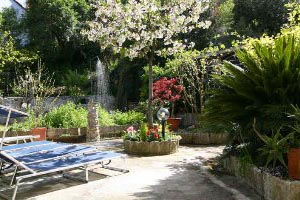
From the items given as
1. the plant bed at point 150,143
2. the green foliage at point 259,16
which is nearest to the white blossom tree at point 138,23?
the plant bed at point 150,143

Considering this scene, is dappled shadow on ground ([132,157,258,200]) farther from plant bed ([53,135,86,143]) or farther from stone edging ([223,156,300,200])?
plant bed ([53,135,86,143])

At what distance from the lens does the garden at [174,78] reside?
5109 mm

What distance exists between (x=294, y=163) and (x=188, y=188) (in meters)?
1.64

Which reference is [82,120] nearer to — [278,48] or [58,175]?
[58,175]

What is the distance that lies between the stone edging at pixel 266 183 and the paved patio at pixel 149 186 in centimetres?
13

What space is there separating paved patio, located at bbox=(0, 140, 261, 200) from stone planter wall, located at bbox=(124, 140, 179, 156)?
1064 millimetres

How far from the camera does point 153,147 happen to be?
8.00 m

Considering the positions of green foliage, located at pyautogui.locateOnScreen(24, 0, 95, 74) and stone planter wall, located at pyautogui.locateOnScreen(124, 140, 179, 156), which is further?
green foliage, located at pyautogui.locateOnScreen(24, 0, 95, 74)

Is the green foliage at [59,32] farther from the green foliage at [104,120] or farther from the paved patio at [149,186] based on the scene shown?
the paved patio at [149,186]

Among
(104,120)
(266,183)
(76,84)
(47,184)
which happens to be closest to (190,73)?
(104,120)

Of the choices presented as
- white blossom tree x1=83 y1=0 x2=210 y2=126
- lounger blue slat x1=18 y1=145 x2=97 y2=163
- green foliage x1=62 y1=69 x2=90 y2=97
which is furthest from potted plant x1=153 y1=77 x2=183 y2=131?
green foliage x1=62 y1=69 x2=90 y2=97

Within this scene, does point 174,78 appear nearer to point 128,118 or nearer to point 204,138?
point 128,118

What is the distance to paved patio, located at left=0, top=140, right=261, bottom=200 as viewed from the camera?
190 inches

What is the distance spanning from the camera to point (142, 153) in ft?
26.6
